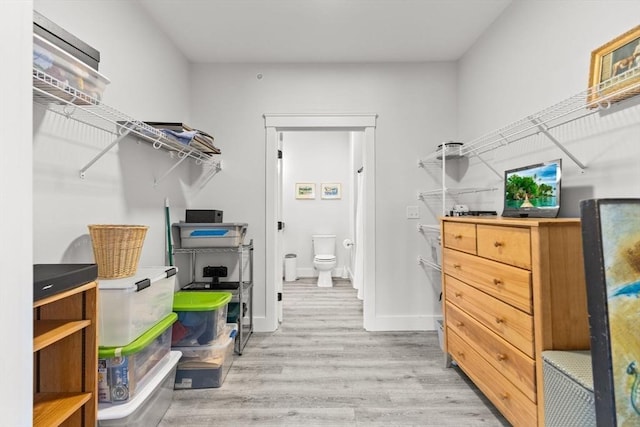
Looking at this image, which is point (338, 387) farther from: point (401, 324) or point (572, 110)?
point (572, 110)

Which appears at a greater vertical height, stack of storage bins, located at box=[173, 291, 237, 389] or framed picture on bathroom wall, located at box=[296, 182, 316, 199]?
framed picture on bathroom wall, located at box=[296, 182, 316, 199]

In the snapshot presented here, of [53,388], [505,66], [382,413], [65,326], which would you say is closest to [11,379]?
[65,326]

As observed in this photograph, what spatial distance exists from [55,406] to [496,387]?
188cm

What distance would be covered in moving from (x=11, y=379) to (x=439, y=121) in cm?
308

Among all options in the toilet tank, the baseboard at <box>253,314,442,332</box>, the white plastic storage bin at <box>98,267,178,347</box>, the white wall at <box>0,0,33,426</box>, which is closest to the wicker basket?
the white plastic storage bin at <box>98,267,178,347</box>

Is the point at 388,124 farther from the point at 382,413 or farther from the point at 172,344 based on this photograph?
the point at 172,344

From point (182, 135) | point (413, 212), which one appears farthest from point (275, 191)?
point (413, 212)

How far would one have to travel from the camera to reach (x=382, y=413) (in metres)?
1.65

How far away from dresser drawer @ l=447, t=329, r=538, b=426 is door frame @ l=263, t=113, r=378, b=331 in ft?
3.14

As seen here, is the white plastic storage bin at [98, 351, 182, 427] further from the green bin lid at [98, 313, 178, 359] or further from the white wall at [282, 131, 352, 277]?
the white wall at [282, 131, 352, 277]

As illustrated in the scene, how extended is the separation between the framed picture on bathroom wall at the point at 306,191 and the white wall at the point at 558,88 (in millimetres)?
2983

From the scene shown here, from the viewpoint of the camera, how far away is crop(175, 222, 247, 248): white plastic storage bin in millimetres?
2336

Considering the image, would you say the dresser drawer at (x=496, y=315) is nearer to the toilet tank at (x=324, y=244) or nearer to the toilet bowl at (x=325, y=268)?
the toilet bowl at (x=325, y=268)

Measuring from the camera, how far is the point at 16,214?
724mm
